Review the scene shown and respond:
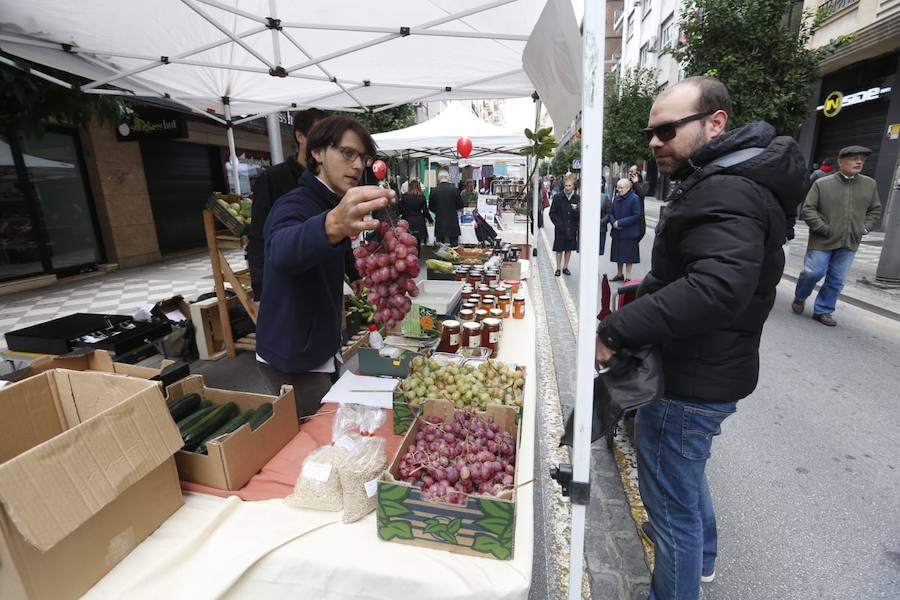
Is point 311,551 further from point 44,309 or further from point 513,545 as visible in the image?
point 44,309

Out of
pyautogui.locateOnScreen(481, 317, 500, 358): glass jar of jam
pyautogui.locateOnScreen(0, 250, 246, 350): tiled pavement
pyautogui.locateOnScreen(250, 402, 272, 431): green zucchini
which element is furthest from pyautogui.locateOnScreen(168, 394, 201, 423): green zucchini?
pyautogui.locateOnScreen(0, 250, 246, 350): tiled pavement

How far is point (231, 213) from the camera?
4.34m

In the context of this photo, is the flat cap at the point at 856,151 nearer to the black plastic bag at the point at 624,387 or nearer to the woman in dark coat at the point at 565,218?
the woman in dark coat at the point at 565,218

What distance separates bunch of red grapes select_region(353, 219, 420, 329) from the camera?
1.68m

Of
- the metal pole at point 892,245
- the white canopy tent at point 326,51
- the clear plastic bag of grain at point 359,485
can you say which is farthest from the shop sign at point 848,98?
the clear plastic bag of grain at point 359,485

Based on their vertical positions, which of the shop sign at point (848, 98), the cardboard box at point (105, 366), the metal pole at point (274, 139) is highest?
the shop sign at point (848, 98)

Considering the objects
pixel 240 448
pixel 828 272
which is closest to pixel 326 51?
pixel 240 448

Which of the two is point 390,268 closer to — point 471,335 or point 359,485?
point 359,485

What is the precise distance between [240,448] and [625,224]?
7.44m

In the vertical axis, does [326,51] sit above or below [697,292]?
above

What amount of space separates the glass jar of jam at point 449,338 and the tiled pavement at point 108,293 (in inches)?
216

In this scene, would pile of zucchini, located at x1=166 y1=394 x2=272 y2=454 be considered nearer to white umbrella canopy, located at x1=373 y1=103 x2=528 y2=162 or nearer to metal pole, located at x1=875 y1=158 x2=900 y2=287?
white umbrella canopy, located at x1=373 y1=103 x2=528 y2=162

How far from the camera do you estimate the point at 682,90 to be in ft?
5.11

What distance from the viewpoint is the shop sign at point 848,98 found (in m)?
12.2
